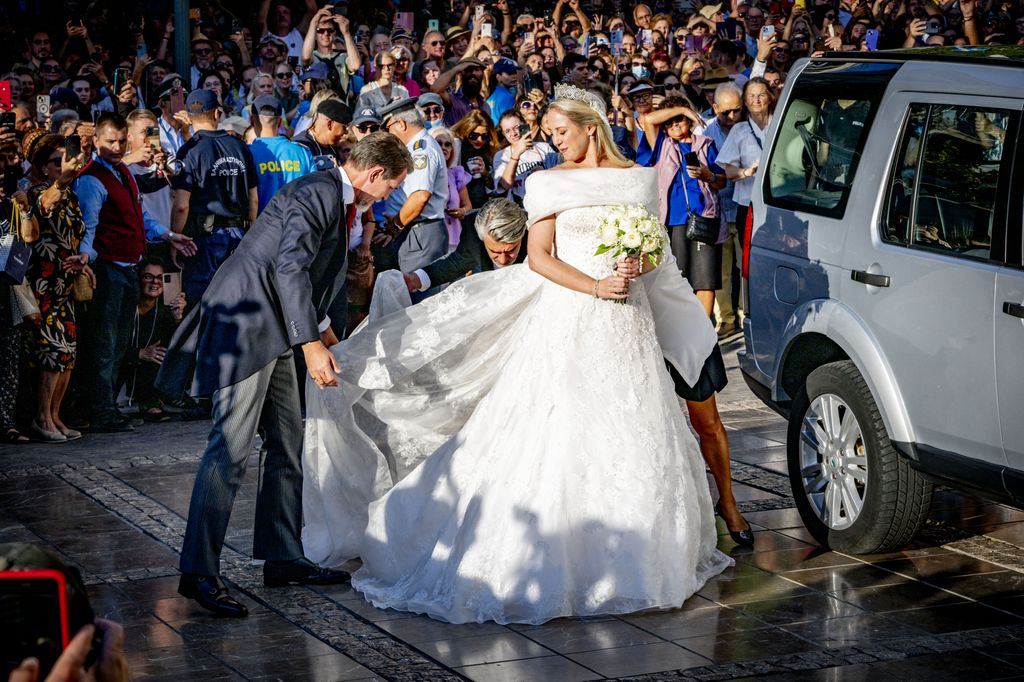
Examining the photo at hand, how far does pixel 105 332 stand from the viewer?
32.9 ft

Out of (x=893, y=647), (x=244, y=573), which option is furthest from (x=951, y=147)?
(x=244, y=573)

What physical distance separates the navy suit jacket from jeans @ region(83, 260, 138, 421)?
3.79 metres

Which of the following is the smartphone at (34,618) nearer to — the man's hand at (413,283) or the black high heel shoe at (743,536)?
the black high heel shoe at (743,536)

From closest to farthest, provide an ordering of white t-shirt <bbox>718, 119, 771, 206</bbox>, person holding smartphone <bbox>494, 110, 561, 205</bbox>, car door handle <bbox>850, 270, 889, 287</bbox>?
car door handle <bbox>850, 270, 889, 287</bbox> < person holding smartphone <bbox>494, 110, 561, 205</bbox> < white t-shirt <bbox>718, 119, 771, 206</bbox>

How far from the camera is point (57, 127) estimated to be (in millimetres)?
10492

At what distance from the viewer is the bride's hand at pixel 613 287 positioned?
20.7ft

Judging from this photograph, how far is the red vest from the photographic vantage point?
987 cm

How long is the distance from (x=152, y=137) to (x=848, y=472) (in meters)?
5.89

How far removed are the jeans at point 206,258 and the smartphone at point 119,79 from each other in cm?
324

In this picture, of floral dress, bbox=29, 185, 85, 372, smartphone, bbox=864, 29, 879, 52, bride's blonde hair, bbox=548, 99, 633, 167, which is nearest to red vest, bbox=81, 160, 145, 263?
floral dress, bbox=29, 185, 85, 372

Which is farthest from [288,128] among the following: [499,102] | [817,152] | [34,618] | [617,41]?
[34,618]

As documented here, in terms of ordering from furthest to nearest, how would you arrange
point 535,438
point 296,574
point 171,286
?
point 171,286, point 296,574, point 535,438

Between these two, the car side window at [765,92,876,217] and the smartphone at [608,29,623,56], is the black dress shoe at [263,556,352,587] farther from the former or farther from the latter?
the smartphone at [608,29,623,56]

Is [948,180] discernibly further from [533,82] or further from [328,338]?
[533,82]
